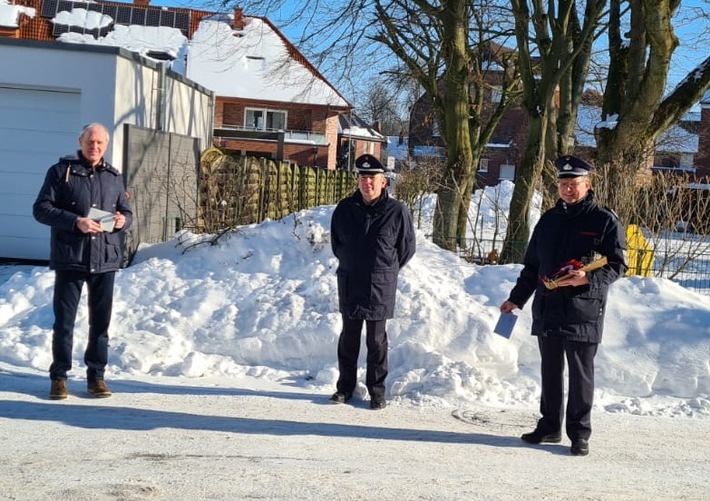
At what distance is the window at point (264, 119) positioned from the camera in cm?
4300

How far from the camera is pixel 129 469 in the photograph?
5.11 m

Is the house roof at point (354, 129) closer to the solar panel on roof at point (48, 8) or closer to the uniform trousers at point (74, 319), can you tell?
the solar panel on roof at point (48, 8)

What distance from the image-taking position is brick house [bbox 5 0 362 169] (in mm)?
34156

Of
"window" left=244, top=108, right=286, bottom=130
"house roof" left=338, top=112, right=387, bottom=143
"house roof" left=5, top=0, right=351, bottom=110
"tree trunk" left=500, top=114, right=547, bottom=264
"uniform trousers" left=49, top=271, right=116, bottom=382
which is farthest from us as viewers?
"house roof" left=338, top=112, right=387, bottom=143

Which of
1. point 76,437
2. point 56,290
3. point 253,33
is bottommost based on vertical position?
point 76,437

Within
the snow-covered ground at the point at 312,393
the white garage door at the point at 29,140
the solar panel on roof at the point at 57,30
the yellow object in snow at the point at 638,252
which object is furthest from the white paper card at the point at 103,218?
the solar panel on roof at the point at 57,30

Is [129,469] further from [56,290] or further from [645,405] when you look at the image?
[645,405]

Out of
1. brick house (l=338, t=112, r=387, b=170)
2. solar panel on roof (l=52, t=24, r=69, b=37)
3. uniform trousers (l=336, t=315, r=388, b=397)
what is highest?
solar panel on roof (l=52, t=24, r=69, b=37)

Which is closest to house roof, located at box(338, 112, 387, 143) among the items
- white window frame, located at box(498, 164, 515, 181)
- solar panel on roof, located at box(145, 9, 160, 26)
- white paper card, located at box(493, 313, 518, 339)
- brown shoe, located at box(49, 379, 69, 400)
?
white window frame, located at box(498, 164, 515, 181)

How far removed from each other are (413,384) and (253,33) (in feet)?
72.0

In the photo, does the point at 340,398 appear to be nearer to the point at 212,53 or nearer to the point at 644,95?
the point at 644,95

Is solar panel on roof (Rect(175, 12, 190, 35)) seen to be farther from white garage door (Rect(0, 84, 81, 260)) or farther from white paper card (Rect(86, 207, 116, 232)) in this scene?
white paper card (Rect(86, 207, 116, 232))

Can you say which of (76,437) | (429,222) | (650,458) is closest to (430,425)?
(650,458)

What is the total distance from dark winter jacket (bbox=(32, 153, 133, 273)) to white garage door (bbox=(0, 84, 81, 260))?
21.6 ft
